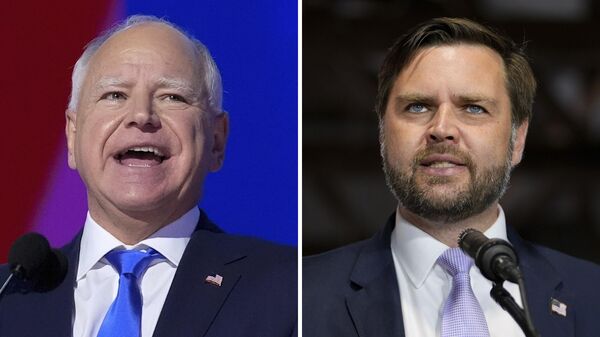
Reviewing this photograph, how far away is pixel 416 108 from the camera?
319 centimetres

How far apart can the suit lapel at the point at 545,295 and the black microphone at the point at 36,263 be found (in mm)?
1590

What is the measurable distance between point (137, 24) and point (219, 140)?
1.68 feet

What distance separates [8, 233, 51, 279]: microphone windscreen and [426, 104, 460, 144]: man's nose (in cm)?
134

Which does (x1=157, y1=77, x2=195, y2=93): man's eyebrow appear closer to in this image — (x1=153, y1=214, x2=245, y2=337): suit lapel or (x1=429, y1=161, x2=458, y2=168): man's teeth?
(x1=153, y1=214, x2=245, y2=337): suit lapel

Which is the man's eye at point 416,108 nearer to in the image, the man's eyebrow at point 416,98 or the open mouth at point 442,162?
the man's eyebrow at point 416,98

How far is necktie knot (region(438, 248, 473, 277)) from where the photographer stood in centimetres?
313

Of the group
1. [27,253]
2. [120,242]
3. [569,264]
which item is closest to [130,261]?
[120,242]

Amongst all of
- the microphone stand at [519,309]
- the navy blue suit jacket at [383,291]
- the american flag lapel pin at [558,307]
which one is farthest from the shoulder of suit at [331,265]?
the microphone stand at [519,309]

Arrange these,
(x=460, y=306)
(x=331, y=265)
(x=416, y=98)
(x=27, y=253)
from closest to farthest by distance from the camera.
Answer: (x=27, y=253) < (x=460, y=306) < (x=416, y=98) < (x=331, y=265)

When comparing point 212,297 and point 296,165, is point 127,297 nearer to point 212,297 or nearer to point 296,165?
point 212,297

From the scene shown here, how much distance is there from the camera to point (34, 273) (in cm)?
309

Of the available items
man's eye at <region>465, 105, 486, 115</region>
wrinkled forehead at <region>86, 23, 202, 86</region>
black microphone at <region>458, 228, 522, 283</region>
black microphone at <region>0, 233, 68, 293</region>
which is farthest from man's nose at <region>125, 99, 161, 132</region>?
black microphone at <region>458, 228, 522, 283</region>

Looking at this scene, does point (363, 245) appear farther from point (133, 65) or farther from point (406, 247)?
point (133, 65)

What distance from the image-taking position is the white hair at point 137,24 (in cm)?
328
